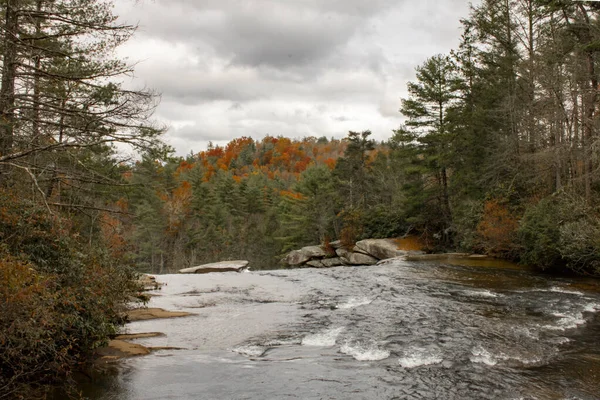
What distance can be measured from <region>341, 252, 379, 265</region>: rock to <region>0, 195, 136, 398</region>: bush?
28233 millimetres

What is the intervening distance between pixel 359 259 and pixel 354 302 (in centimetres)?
2306

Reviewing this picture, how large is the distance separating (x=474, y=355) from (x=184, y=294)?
1196 cm

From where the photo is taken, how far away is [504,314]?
420 inches

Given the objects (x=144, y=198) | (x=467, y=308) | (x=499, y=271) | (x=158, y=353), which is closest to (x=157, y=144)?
(x=158, y=353)

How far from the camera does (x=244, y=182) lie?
2594 inches

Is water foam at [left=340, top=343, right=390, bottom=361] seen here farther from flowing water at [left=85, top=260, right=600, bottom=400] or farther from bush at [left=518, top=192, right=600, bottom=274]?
bush at [left=518, top=192, right=600, bottom=274]

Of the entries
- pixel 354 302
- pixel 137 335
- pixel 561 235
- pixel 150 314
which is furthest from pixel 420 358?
pixel 561 235

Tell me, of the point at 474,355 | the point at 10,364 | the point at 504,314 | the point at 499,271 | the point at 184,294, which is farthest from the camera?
Answer: the point at 499,271

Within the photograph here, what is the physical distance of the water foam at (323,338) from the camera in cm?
887

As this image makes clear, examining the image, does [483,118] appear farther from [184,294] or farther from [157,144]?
[157,144]

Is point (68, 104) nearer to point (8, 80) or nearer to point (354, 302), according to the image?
point (8, 80)

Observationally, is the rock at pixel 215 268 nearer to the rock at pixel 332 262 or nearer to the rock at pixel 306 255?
the rock at pixel 332 262

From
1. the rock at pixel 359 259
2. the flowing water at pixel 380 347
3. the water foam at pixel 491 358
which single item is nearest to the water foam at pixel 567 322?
the flowing water at pixel 380 347

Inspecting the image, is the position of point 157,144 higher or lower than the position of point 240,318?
higher
